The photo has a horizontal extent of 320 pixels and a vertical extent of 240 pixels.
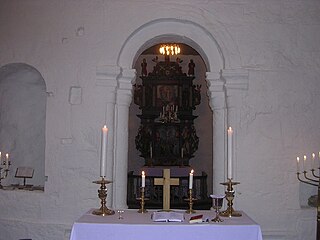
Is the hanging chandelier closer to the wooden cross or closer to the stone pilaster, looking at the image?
the stone pilaster

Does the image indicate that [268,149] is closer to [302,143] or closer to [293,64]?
[302,143]

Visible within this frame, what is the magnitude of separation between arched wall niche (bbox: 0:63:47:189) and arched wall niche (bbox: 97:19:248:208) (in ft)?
4.12

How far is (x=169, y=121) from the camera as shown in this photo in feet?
35.7

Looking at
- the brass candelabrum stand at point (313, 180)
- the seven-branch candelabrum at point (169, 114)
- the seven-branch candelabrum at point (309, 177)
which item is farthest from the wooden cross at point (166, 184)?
the seven-branch candelabrum at point (169, 114)

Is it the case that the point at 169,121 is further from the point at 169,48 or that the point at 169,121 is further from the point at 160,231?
the point at 160,231

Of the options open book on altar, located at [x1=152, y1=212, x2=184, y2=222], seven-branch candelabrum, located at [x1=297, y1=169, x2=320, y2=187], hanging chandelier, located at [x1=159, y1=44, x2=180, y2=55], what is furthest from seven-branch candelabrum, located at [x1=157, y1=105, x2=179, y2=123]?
open book on altar, located at [x1=152, y1=212, x2=184, y2=222]

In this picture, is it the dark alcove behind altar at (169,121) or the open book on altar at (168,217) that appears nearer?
the open book on altar at (168,217)

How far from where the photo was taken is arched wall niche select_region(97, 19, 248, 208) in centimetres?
497

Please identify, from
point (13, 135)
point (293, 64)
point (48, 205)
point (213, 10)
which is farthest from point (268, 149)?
point (13, 135)

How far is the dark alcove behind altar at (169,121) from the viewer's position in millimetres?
10923

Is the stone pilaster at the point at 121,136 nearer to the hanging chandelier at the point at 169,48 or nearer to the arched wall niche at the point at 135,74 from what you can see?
the arched wall niche at the point at 135,74

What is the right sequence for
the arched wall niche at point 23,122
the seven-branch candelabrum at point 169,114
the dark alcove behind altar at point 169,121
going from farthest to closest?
the dark alcove behind altar at point 169,121
the seven-branch candelabrum at point 169,114
the arched wall niche at point 23,122

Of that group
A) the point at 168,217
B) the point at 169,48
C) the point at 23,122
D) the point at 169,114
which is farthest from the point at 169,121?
the point at 168,217

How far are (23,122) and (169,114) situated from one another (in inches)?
214
